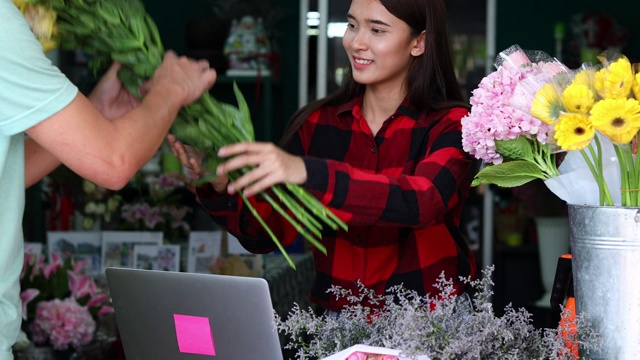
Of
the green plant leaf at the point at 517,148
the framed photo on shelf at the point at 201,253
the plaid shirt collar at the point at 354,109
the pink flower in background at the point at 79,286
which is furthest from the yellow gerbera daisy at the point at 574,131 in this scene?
the framed photo on shelf at the point at 201,253

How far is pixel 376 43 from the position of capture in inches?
83.7

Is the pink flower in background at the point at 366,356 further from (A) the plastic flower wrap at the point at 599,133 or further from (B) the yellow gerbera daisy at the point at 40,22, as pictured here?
(B) the yellow gerbera daisy at the point at 40,22

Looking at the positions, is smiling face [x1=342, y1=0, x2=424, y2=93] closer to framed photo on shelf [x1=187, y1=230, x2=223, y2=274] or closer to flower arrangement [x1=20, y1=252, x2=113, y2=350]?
flower arrangement [x1=20, y1=252, x2=113, y2=350]

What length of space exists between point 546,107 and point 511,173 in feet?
0.49

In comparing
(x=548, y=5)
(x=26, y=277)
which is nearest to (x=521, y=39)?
(x=548, y=5)

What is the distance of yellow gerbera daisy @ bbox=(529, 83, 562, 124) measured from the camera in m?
1.57

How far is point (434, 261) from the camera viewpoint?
83.1 inches

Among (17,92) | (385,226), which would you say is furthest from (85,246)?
(17,92)

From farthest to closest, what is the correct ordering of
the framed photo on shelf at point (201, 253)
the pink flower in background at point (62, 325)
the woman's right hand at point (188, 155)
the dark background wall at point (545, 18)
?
the dark background wall at point (545, 18) → the framed photo on shelf at point (201, 253) → the pink flower in background at point (62, 325) → the woman's right hand at point (188, 155)

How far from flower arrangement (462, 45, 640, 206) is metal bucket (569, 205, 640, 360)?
0.05 metres

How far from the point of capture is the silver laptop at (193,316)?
168 cm

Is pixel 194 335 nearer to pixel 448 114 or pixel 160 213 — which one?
pixel 448 114

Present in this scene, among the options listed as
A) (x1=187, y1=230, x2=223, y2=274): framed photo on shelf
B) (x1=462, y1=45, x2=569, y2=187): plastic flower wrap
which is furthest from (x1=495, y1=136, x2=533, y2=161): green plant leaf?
(x1=187, y1=230, x2=223, y2=274): framed photo on shelf

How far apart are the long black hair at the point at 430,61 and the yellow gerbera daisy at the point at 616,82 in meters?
0.61
